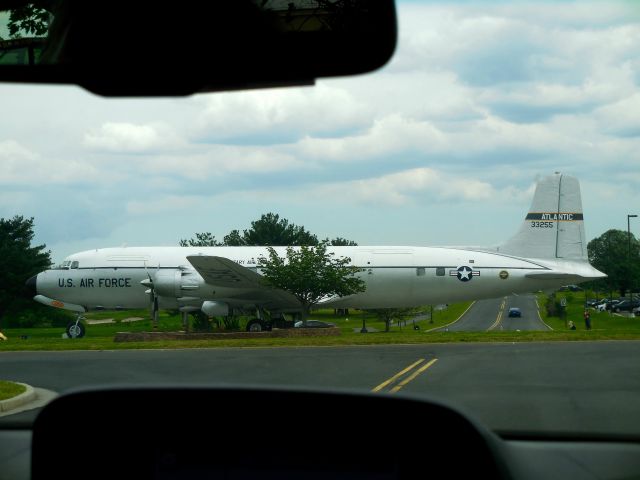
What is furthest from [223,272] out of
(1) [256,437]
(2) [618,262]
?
(2) [618,262]

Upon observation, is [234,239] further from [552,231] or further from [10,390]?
[10,390]

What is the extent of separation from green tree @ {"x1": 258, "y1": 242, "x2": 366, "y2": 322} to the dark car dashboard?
3096 centimetres

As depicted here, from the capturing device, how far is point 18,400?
33.7 feet

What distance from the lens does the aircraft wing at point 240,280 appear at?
32.4m

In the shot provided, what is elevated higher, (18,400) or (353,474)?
(353,474)

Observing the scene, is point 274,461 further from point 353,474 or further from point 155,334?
point 155,334

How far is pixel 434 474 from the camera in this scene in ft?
8.00

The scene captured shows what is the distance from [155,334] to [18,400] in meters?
15.6

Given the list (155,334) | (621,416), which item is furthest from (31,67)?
(155,334)

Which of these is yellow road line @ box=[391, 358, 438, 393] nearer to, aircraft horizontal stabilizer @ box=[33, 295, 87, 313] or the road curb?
the road curb

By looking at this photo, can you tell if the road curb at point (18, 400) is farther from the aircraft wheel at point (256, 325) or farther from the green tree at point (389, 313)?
the green tree at point (389, 313)

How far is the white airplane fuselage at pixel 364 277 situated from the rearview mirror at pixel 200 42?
3278 centimetres

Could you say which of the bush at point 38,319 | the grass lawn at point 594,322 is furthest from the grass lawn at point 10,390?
the bush at point 38,319

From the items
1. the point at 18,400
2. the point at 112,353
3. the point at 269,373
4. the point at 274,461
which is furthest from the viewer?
the point at 112,353
